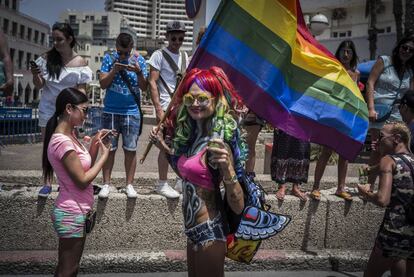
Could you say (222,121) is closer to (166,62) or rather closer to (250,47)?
(250,47)

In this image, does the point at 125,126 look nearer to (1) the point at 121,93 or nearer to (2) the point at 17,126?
(1) the point at 121,93

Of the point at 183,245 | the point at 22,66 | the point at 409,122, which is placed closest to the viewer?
the point at 409,122

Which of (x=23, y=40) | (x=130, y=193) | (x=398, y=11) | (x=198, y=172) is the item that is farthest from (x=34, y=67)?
(x=23, y=40)

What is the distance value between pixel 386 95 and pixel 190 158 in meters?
3.42

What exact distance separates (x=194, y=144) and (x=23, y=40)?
234 ft

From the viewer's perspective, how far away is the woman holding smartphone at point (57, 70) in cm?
536

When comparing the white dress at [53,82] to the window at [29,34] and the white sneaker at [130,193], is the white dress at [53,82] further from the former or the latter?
the window at [29,34]

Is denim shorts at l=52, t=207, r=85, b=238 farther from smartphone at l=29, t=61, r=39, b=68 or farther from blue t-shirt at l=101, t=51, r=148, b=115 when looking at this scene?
smartphone at l=29, t=61, r=39, b=68

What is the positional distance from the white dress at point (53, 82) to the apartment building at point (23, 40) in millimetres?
57062

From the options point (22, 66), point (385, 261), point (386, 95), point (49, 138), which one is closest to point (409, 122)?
point (386, 95)

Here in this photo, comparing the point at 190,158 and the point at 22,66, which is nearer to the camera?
the point at 190,158

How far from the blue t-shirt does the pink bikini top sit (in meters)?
2.41

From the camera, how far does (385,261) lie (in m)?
3.99

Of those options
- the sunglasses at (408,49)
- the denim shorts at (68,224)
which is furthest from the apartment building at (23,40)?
the denim shorts at (68,224)
